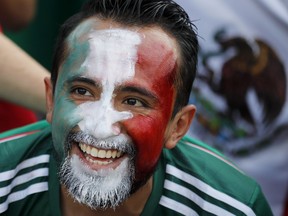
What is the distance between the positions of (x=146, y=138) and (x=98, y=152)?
0.16 m

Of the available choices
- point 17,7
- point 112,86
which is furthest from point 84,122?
point 17,7

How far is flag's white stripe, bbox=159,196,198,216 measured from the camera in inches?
113

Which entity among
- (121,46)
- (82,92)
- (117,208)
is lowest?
(117,208)

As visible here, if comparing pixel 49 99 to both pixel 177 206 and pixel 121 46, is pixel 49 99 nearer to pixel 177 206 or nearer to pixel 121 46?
pixel 121 46

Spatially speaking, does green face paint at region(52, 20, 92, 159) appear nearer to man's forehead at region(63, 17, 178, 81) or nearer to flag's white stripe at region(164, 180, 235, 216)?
man's forehead at region(63, 17, 178, 81)

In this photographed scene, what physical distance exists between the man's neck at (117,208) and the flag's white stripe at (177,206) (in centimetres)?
6

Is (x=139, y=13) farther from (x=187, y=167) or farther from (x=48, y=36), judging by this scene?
(x=48, y=36)

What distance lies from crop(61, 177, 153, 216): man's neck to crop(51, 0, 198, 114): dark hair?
0.29m

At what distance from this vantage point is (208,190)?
114 inches

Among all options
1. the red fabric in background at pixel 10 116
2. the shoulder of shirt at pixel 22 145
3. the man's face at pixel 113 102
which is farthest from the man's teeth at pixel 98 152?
the red fabric in background at pixel 10 116

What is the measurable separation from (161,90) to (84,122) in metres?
Answer: 0.26

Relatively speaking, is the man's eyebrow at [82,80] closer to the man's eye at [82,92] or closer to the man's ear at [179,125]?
the man's eye at [82,92]

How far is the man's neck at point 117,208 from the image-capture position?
288cm

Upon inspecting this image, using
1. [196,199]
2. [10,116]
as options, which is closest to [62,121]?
[196,199]
